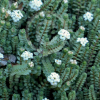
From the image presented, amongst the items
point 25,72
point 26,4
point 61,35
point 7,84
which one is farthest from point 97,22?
point 7,84

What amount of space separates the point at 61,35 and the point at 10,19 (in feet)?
3.04

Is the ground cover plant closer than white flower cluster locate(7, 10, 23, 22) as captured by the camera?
Yes

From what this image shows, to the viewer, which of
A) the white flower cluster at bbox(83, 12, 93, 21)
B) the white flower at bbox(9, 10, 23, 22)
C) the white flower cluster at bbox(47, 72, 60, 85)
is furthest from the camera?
the white flower cluster at bbox(83, 12, 93, 21)

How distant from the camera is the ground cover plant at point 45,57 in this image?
2689 millimetres

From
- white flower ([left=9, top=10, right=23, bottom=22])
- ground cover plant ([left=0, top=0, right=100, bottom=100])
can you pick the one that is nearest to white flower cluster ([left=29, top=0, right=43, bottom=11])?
ground cover plant ([left=0, top=0, right=100, bottom=100])

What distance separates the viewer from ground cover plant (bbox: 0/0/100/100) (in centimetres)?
269

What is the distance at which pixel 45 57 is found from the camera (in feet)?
9.88

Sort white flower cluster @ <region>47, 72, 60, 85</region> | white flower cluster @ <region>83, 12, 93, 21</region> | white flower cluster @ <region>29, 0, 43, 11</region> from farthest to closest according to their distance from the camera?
white flower cluster @ <region>83, 12, 93, 21</region>, white flower cluster @ <region>29, 0, 43, 11</region>, white flower cluster @ <region>47, 72, 60, 85</region>

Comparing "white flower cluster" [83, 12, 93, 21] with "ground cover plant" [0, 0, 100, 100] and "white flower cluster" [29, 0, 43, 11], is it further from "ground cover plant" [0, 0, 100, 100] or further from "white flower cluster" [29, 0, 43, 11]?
"white flower cluster" [29, 0, 43, 11]

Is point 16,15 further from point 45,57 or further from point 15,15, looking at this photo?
point 45,57

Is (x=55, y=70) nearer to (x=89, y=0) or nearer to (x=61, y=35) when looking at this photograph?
(x=61, y=35)

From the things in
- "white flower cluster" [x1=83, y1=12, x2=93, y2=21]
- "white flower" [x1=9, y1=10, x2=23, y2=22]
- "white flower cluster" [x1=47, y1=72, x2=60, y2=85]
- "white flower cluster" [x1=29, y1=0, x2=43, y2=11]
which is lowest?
"white flower cluster" [x1=47, y1=72, x2=60, y2=85]

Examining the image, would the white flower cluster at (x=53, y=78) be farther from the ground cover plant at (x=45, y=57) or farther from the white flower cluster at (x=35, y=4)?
the white flower cluster at (x=35, y=4)

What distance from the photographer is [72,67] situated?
9.36 ft
